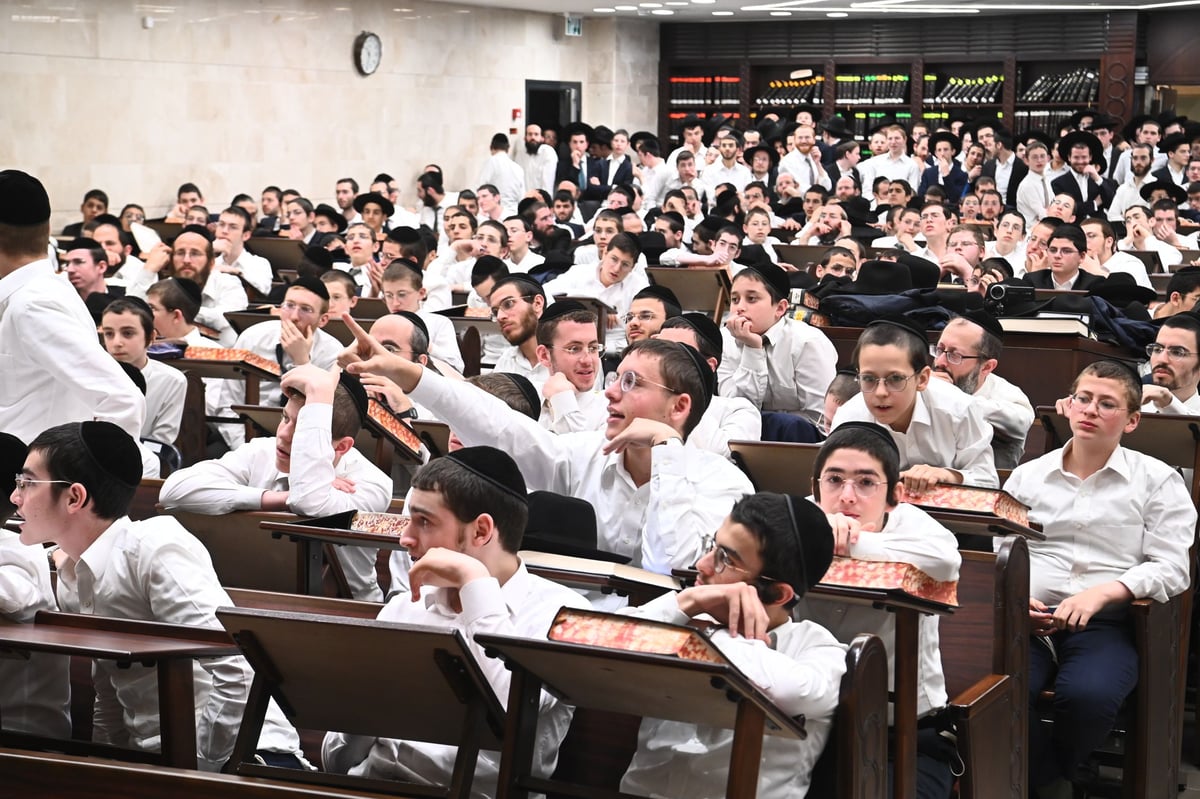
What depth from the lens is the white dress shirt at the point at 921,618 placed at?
3.29 meters

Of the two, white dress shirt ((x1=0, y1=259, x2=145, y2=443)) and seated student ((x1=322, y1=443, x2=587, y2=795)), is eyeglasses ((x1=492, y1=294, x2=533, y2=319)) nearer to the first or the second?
white dress shirt ((x1=0, y1=259, x2=145, y2=443))

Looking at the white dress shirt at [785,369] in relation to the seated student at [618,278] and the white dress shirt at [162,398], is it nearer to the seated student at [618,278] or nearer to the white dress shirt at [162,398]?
the seated student at [618,278]

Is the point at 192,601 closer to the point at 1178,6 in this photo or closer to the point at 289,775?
the point at 289,775

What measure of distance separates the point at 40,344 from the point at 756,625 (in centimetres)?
236

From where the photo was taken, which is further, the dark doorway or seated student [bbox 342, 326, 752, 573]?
the dark doorway

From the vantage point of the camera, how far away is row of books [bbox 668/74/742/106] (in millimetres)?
23750

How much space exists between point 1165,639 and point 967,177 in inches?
527

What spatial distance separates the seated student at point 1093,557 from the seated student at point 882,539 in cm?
92

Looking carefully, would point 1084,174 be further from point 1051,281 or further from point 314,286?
point 314,286

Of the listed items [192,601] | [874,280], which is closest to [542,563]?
[192,601]

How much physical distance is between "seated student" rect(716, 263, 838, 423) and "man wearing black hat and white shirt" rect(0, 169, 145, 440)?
3183mm

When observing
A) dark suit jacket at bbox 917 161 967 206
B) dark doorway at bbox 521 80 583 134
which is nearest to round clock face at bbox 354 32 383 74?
dark doorway at bbox 521 80 583 134

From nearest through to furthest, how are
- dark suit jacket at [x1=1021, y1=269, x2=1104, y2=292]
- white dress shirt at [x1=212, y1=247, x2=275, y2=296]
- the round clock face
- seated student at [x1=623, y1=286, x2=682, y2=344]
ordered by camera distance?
seated student at [x1=623, y1=286, x2=682, y2=344] < dark suit jacket at [x1=1021, y1=269, x2=1104, y2=292] < white dress shirt at [x1=212, y1=247, x2=275, y2=296] < the round clock face

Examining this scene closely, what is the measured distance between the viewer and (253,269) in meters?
10.7
